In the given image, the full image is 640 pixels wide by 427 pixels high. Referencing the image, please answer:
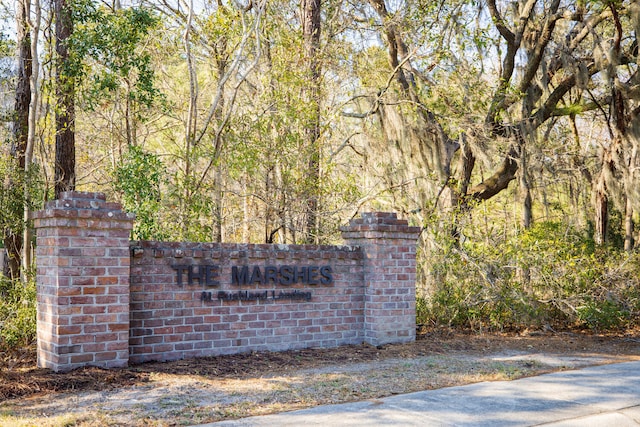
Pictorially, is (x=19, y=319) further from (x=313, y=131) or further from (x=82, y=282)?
(x=313, y=131)

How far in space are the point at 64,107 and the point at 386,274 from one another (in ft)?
19.0

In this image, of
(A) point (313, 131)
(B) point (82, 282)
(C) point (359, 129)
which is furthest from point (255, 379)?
(C) point (359, 129)

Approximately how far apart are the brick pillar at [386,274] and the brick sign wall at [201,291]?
0.01 metres

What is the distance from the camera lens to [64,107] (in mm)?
10312

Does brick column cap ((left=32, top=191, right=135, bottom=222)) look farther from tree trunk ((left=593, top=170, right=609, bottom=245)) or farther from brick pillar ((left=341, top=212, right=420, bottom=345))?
tree trunk ((left=593, top=170, right=609, bottom=245))

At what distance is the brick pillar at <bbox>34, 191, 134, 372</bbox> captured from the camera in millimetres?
6156

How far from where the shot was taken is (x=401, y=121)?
13242mm

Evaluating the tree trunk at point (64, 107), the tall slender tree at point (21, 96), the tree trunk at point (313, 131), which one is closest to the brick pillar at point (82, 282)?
the tree trunk at point (64, 107)

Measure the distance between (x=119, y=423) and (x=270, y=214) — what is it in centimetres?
722

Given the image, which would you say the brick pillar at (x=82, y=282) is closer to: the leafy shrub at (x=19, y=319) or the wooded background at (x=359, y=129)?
the leafy shrub at (x=19, y=319)

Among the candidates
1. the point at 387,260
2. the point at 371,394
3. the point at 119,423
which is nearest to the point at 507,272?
the point at 387,260

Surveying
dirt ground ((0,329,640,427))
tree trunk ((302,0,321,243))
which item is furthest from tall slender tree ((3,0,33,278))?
tree trunk ((302,0,321,243))

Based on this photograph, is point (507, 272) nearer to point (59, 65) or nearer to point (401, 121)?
point (401, 121)

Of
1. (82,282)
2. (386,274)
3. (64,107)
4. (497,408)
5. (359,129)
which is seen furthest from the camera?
(359,129)
